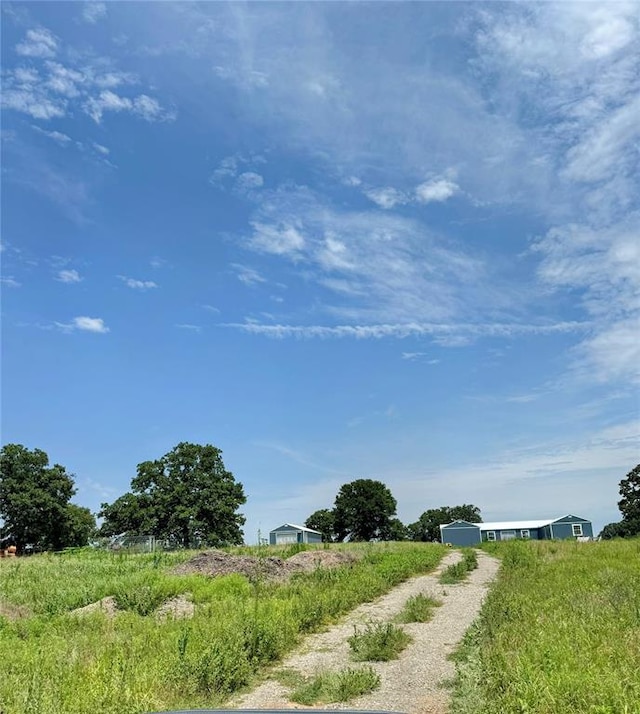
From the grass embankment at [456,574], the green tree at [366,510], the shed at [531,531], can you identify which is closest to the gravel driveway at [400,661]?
the grass embankment at [456,574]

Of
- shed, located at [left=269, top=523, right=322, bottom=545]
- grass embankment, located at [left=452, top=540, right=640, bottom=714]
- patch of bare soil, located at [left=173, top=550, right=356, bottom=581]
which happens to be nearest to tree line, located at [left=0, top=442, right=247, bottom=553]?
shed, located at [left=269, top=523, right=322, bottom=545]

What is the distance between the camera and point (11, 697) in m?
6.66

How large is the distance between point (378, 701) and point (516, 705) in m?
1.97

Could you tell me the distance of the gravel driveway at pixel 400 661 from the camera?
288 inches

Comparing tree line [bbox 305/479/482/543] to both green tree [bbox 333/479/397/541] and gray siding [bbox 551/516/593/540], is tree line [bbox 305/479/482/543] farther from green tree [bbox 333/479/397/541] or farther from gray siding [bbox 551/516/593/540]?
gray siding [bbox 551/516/593/540]

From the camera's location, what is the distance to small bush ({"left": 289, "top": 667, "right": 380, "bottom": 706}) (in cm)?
748

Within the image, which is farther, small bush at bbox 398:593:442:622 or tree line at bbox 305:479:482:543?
tree line at bbox 305:479:482:543

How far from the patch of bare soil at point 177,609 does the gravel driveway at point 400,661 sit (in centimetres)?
293

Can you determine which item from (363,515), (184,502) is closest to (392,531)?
(363,515)

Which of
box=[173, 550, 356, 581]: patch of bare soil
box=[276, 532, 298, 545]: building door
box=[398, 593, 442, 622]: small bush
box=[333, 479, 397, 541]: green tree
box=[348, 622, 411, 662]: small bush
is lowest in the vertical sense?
box=[348, 622, 411, 662]: small bush

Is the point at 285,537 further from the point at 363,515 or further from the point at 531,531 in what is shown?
the point at 531,531

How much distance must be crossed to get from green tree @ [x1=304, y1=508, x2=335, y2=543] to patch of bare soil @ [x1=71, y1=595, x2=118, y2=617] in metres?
90.2

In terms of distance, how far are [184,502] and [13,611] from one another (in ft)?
158

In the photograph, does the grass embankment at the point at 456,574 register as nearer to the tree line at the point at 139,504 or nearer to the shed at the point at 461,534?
the tree line at the point at 139,504
